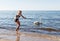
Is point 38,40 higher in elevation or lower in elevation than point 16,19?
lower

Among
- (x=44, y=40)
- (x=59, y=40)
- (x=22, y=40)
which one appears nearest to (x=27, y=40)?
(x=22, y=40)

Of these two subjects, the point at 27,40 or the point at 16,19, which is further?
the point at 27,40

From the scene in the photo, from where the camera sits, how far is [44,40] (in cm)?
2069

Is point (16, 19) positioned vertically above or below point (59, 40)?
above

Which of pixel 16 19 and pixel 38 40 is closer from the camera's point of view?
pixel 16 19

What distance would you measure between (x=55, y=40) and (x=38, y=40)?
1778mm

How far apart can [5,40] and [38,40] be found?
3.38 m

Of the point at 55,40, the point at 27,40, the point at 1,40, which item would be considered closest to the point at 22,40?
the point at 27,40

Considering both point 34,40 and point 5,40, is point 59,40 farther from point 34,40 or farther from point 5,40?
point 5,40

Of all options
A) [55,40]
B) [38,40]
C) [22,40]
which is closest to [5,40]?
[22,40]

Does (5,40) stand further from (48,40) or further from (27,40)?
(48,40)

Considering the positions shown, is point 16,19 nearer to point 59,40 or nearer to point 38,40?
point 38,40

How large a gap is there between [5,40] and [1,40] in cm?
41

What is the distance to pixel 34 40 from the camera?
67.3 ft
